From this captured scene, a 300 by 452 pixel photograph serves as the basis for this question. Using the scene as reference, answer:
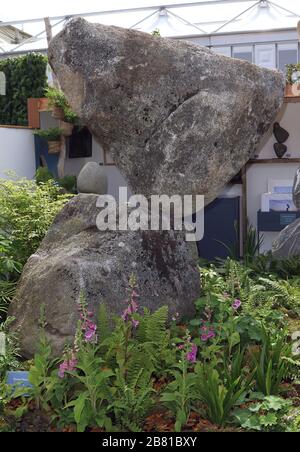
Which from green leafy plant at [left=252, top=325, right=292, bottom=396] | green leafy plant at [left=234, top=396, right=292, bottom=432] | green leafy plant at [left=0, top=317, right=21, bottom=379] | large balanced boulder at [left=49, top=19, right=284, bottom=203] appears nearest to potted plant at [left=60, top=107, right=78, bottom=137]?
large balanced boulder at [left=49, top=19, right=284, bottom=203]

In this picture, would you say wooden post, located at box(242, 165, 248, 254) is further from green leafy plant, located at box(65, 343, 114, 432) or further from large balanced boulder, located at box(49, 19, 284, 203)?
green leafy plant, located at box(65, 343, 114, 432)

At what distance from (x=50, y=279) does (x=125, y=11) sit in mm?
10620

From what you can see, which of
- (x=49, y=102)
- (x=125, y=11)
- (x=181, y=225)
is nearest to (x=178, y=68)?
(x=181, y=225)

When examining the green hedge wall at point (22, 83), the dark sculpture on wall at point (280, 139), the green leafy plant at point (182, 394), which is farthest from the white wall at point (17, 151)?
the green leafy plant at point (182, 394)

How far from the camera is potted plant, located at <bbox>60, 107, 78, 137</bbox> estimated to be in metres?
10.1

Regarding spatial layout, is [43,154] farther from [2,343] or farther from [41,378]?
[41,378]

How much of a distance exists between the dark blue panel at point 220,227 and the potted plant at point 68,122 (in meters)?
2.95

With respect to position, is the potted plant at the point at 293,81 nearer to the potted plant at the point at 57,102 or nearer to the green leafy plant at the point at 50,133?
the potted plant at the point at 57,102

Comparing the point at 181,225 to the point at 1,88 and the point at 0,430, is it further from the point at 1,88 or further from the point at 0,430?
the point at 1,88

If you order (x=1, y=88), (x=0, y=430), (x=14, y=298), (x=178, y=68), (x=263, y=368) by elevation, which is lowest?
(x=0, y=430)

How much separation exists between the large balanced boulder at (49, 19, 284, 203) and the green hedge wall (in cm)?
681

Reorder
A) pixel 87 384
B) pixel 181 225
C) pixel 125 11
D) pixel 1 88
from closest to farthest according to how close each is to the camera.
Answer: pixel 87 384, pixel 181 225, pixel 1 88, pixel 125 11

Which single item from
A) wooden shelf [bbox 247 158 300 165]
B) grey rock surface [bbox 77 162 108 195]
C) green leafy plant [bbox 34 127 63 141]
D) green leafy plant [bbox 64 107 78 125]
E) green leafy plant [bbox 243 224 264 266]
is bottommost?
green leafy plant [bbox 243 224 264 266]

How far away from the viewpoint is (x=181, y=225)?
482cm
